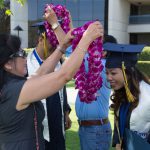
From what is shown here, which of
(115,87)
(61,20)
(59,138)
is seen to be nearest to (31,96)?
(115,87)

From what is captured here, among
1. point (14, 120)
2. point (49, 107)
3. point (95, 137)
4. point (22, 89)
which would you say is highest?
point (22, 89)

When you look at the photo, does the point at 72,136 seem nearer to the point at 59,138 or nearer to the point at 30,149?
the point at 59,138

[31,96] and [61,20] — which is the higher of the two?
[61,20]

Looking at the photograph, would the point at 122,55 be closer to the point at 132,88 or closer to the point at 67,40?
the point at 132,88

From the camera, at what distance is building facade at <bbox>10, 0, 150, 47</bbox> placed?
37.8 m

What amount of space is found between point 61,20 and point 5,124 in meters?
1.29

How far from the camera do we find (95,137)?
13.4 ft

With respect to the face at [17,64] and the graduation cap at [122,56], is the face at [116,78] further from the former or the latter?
the face at [17,64]

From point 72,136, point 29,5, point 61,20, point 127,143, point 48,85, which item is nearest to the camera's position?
point 48,85

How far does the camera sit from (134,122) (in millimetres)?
3207

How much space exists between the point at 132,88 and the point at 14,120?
1016 mm

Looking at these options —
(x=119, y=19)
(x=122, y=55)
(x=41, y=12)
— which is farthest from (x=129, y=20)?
(x=122, y=55)

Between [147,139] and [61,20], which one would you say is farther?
[61,20]

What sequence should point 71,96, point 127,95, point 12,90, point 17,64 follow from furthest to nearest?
point 71,96, point 127,95, point 17,64, point 12,90
